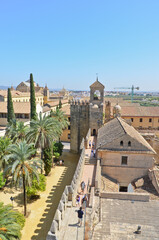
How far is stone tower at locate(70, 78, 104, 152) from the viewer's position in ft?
122

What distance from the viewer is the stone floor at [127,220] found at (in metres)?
12.4

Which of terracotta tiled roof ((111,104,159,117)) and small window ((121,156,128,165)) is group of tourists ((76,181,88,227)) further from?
terracotta tiled roof ((111,104,159,117))

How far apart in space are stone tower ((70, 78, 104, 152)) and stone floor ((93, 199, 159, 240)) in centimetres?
2206

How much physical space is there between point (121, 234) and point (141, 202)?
5079mm

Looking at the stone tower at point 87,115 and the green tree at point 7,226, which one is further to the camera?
the stone tower at point 87,115

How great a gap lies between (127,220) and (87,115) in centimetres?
2711

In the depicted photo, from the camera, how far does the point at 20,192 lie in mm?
26203

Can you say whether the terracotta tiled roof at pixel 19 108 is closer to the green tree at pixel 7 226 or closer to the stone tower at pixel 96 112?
the stone tower at pixel 96 112

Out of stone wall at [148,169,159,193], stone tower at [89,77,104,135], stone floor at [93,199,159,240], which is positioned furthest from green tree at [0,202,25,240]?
stone tower at [89,77,104,135]

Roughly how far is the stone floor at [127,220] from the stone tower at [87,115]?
22060 mm

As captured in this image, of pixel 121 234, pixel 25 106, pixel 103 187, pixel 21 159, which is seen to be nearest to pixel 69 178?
pixel 103 187

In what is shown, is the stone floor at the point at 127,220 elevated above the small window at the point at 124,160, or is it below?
below

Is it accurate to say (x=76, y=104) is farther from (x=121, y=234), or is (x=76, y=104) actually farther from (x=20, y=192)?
(x=121, y=234)

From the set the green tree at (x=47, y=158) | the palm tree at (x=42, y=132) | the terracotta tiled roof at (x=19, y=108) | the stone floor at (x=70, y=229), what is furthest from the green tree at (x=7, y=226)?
the terracotta tiled roof at (x=19, y=108)
